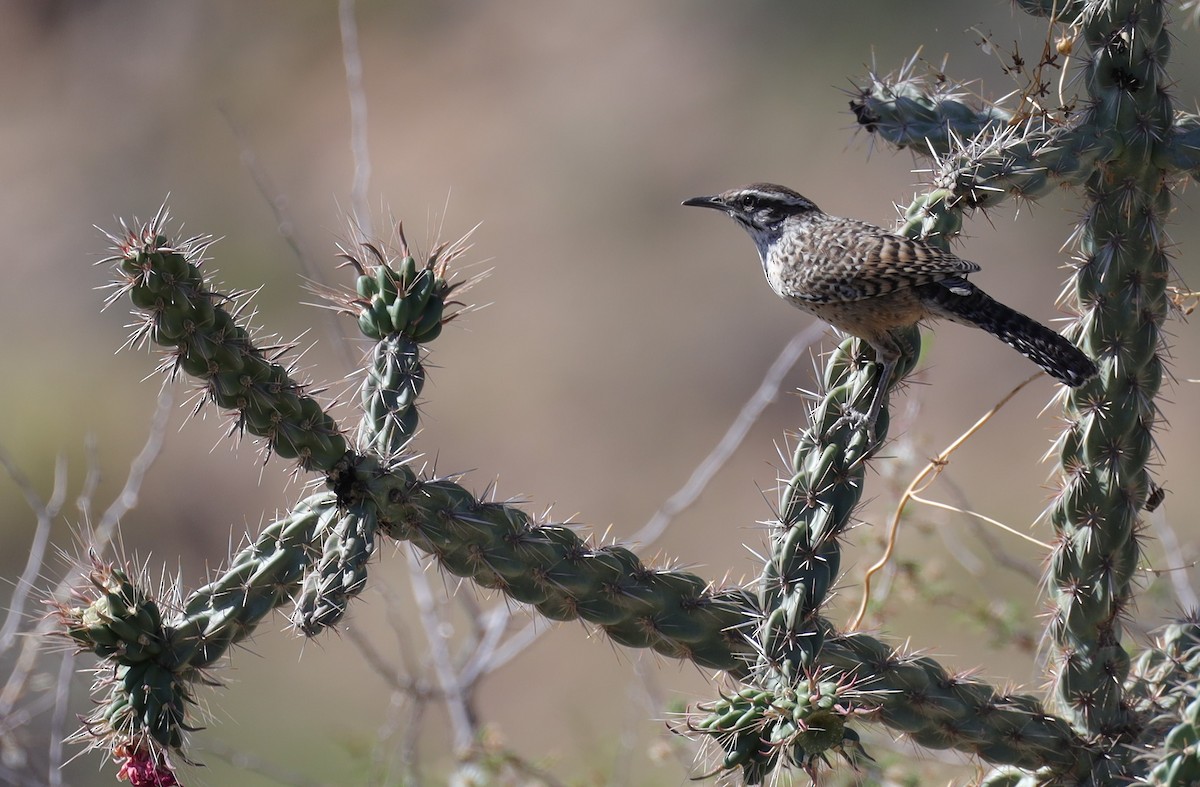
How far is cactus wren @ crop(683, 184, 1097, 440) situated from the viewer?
2.57m

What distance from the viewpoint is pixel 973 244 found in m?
9.91

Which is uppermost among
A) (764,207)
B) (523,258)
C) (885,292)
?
(523,258)

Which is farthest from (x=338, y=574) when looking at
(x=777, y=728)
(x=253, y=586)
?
(x=777, y=728)

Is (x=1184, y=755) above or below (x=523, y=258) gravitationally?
below

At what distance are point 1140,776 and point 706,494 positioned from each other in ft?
25.0

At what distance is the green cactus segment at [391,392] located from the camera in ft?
8.07

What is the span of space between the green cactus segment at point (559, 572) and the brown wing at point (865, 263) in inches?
31.5

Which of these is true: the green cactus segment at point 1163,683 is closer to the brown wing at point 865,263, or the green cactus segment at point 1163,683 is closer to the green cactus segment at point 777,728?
the green cactus segment at point 777,728

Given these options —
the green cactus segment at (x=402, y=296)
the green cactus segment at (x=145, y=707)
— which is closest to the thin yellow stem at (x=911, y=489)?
the green cactus segment at (x=402, y=296)

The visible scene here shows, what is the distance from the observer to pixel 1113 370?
266cm

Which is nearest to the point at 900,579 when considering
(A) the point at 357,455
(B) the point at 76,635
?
(A) the point at 357,455

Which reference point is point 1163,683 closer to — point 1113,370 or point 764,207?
point 1113,370

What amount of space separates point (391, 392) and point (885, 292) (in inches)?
46.1

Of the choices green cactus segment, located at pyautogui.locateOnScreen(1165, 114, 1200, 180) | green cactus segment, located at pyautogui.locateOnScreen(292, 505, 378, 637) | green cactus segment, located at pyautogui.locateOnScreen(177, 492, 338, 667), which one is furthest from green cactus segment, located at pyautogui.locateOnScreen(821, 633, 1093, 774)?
green cactus segment, located at pyautogui.locateOnScreen(1165, 114, 1200, 180)
